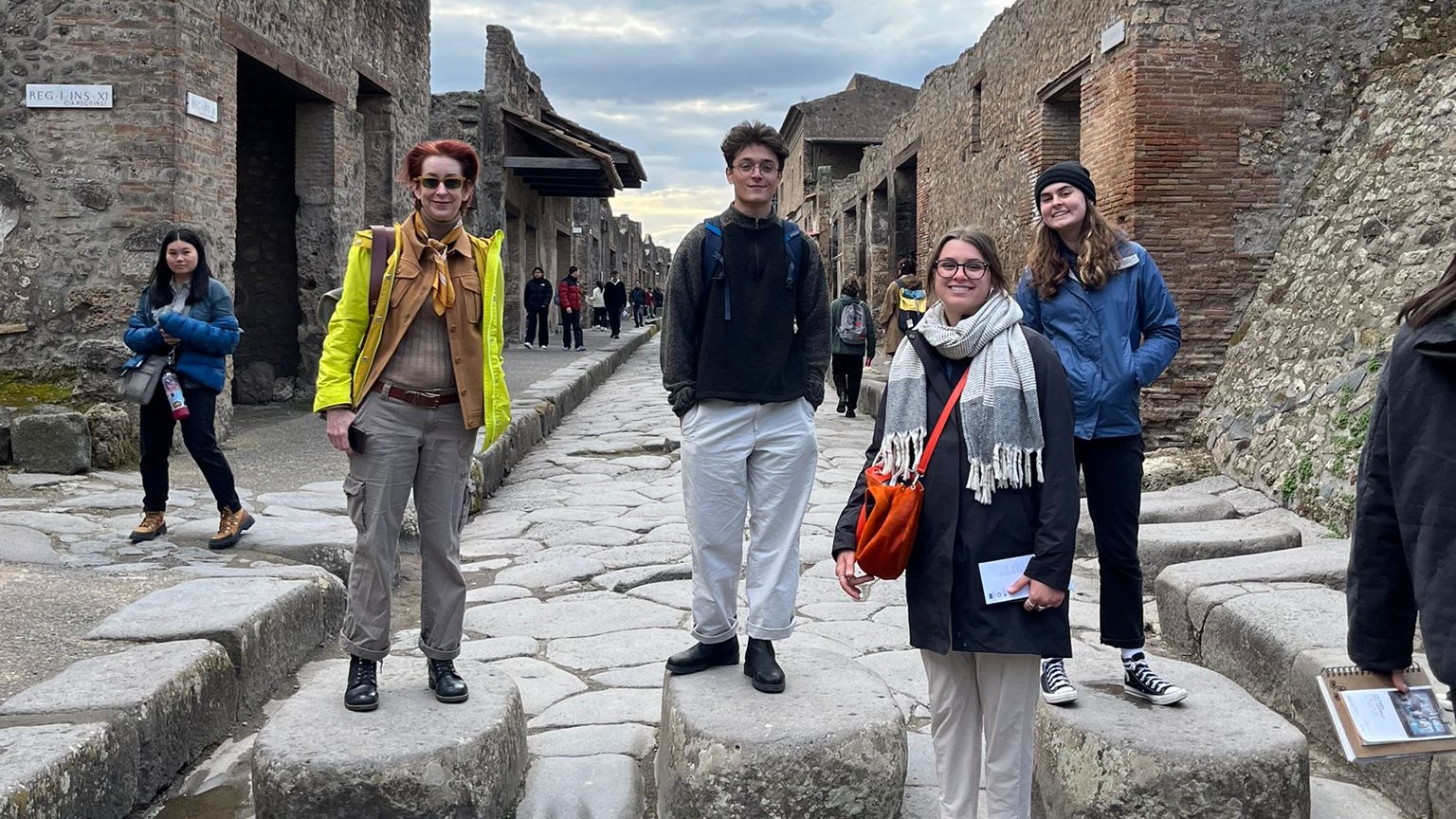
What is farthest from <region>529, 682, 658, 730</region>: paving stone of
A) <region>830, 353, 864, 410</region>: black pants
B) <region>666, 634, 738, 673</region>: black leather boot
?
<region>830, 353, 864, 410</region>: black pants

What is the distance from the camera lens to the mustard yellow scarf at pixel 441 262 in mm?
3061

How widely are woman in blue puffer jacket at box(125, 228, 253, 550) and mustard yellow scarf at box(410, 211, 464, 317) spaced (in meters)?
2.33

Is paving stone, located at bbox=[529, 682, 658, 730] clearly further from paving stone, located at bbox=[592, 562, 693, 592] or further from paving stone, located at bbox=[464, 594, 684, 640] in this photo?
paving stone, located at bbox=[592, 562, 693, 592]

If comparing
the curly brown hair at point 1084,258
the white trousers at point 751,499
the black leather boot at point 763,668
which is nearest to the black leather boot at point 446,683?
the white trousers at point 751,499

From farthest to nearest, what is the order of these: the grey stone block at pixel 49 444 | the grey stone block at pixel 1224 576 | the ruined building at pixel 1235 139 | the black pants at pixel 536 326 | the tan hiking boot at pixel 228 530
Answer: the black pants at pixel 536 326, the ruined building at pixel 1235 139, the grey stone block at pixel 49 444, the tan hiking boot at pixel 228 530, the grey stone block at pixel 1224 576

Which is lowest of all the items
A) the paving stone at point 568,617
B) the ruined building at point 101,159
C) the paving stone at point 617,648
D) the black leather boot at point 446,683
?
the paving stone at point 617,648

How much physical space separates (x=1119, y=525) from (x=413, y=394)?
1851 mm

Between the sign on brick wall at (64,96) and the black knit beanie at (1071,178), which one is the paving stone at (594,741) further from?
the sign on brick wall at (64,96)

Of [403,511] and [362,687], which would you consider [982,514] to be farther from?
[362,687]

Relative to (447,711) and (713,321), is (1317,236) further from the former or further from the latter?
(447,711)

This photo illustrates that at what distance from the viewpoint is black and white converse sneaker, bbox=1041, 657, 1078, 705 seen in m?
3.03

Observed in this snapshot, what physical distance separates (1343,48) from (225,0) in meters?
7.58

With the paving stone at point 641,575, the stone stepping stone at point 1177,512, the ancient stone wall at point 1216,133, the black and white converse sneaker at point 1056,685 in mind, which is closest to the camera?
the black and white converse sneaker at point 1056,685

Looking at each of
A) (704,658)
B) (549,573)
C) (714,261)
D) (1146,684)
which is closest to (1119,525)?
(1146,684)
